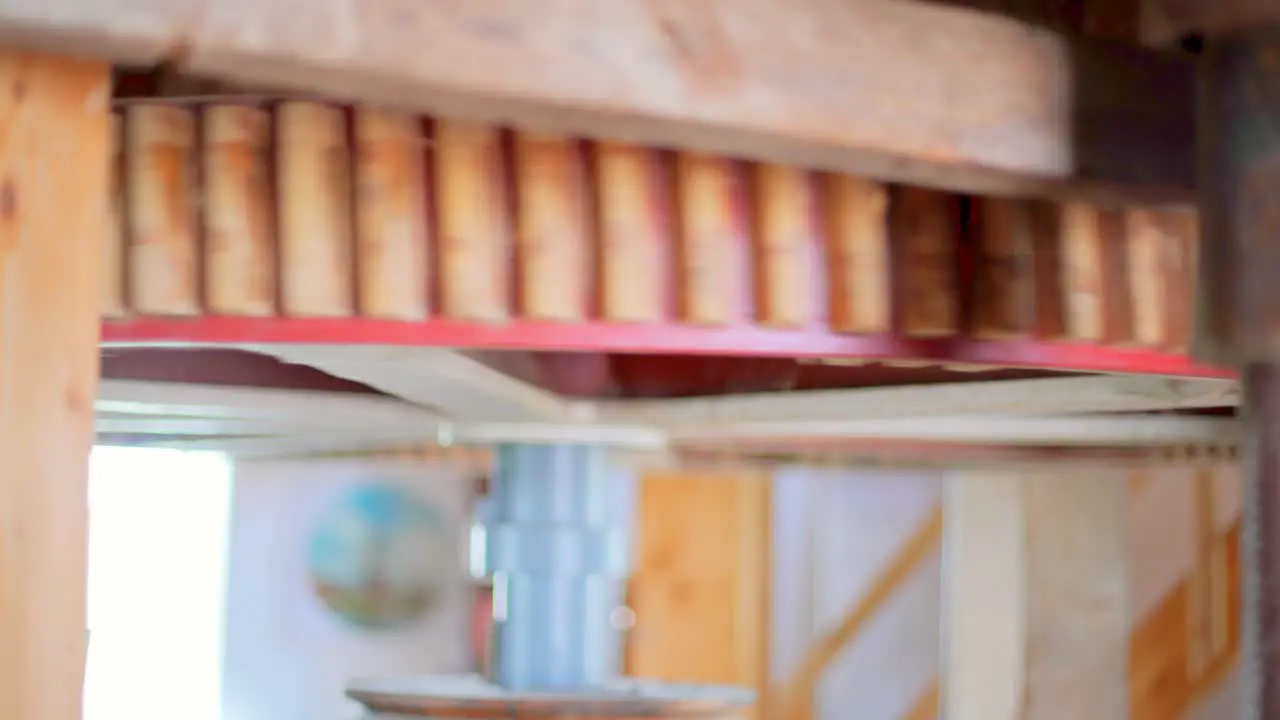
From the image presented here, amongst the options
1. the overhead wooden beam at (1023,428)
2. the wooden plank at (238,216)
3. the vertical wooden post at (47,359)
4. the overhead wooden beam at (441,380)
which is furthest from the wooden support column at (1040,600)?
the vertical wooden post at (47,359)

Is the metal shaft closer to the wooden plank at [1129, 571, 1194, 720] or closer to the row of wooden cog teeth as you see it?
the row of wooden cog teeth

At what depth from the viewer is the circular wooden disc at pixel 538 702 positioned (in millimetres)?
2195

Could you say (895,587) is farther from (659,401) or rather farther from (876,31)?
(876,31)

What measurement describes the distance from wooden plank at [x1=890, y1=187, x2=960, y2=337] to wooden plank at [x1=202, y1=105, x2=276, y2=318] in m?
0.53

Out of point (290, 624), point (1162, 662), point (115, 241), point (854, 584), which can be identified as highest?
point (115, 241)

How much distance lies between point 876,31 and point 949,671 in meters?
2.55

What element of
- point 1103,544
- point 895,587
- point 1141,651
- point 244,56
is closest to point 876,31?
point 244,56

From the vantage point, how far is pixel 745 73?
1115 mm

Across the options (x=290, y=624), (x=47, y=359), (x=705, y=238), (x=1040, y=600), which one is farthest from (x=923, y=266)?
(x=290, y=624)

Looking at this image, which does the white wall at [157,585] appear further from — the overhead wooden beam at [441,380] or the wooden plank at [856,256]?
the wooden plank at [856,256]

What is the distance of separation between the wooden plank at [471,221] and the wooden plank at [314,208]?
7 cm

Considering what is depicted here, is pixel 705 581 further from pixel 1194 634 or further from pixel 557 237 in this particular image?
pixel 557 237

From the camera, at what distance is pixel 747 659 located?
18.0 ft

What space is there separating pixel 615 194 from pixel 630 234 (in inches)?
1.3
